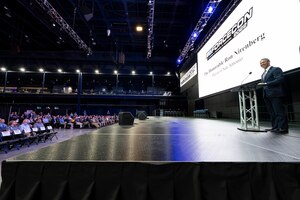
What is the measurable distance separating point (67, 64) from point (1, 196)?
19.0m

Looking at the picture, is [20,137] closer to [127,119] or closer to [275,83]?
[127,119]

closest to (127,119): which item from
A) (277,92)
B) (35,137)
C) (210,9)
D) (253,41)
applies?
(277,92)

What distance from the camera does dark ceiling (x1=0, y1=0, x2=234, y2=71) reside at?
8789 mm

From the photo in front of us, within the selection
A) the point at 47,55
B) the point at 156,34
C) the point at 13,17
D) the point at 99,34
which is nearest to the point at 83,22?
the point at 99,34

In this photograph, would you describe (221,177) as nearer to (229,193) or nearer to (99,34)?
(229,193)

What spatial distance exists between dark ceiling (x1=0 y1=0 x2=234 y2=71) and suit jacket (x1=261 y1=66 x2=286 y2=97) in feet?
14.1

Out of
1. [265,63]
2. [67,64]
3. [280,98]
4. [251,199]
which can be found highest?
[67,64]

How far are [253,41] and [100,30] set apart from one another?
36.4 feet

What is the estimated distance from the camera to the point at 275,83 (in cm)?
199

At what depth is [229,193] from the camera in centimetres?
84

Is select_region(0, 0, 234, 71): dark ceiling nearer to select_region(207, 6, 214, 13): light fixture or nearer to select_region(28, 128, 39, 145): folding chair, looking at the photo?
select_region(207, 6, 214, 13): light fixture

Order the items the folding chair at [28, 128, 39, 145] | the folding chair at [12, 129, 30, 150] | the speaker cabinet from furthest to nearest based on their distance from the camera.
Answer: the folding chair at [28, 128, 39, 145], the folding chair at [12, 129, 30, 150], the speaker cabinet

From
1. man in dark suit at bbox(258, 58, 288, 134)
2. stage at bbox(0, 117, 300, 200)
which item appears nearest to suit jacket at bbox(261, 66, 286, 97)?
man in dark suit at bbox(258, 58, 288, 134)

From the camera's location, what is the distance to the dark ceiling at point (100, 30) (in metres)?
8.79
